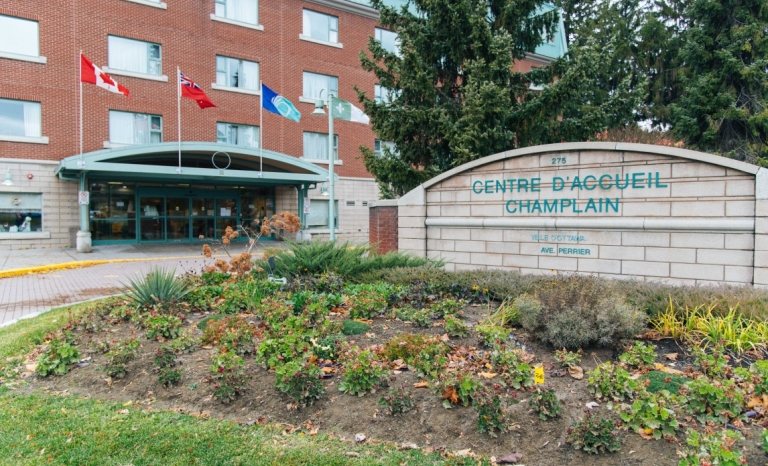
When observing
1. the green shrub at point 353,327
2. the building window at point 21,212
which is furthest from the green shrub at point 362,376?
the building window at point 21,212

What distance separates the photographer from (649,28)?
995 inches

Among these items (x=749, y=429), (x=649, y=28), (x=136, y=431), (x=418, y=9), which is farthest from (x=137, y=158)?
(x=649, y=28)

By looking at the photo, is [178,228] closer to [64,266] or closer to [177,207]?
[177,207]

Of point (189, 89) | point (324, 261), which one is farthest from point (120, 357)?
point (189, 89)

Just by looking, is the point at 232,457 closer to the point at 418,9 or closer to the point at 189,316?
the point at 189,316

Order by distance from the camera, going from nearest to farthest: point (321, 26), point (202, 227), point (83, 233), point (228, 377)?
point (228, 377) → point (83, 233) → point (202, 227) → point (321, 26)

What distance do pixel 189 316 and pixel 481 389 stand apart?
186 inches

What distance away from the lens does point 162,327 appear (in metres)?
5.65

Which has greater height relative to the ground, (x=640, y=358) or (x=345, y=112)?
(x=345, y=112)

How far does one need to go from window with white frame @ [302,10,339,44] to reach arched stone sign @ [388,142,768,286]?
1935 cm

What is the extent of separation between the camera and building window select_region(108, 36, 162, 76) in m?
A: 22.3

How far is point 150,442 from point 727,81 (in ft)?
82.7

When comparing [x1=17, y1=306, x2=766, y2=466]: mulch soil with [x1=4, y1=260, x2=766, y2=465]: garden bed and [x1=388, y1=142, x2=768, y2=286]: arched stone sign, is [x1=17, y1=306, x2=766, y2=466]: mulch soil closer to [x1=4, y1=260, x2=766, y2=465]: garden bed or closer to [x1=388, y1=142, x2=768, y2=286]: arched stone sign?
[x1=4, y1=260, x2=766, y2=465]: garden bed

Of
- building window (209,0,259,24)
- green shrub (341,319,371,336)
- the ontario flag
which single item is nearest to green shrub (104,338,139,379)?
green shrub (341,319,371,336)
